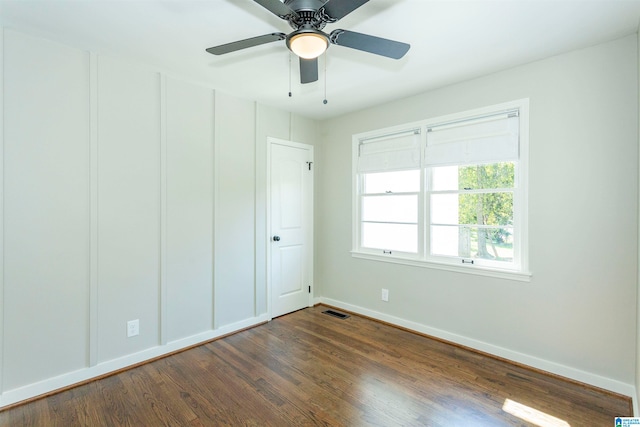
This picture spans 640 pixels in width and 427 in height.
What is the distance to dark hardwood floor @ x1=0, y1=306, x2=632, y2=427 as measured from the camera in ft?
6.40

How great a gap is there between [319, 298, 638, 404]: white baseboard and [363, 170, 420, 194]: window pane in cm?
145

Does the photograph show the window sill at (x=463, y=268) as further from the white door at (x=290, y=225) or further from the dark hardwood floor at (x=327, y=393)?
the white door at (x=290, y=225)

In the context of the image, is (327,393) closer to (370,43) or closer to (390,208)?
(390,208)

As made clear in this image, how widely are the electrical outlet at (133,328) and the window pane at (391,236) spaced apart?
2.50 metres

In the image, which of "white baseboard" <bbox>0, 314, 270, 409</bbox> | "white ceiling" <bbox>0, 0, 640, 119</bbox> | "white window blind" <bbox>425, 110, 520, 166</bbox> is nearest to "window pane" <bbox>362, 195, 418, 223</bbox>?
"white window blind" <bbox>425, 110, 520, 166</bbox>

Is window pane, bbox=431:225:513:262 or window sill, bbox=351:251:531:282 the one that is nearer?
window sill, bbox=351:251:531:282

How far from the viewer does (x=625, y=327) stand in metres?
2.19

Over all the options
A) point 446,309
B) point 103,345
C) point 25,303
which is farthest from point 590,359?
point 25,303

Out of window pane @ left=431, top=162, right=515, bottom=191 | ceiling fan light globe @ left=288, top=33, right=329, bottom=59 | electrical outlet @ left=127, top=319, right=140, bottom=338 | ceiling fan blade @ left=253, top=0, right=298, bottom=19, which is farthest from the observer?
window pane @ left=431, top=162, right=515, bottom=191

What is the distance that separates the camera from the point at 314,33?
62.8 inches

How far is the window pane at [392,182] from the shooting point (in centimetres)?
336

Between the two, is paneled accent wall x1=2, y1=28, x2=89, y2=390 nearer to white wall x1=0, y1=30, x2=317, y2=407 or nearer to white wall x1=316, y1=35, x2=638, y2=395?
white wall x1=0, y1=30, x2=317, y2=407

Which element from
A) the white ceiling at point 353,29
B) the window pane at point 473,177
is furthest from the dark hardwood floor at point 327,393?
the white ceiling at point 353,29

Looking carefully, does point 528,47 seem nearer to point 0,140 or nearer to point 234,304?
point 234,304
